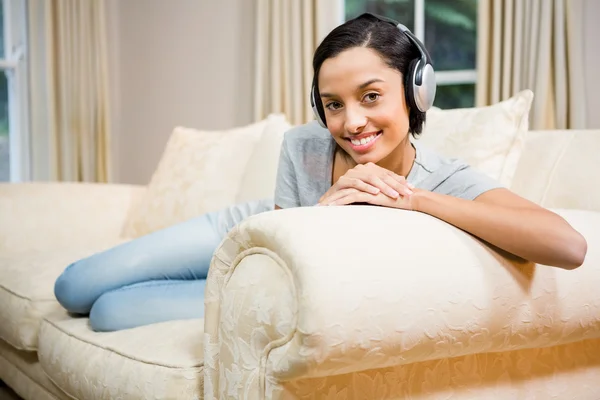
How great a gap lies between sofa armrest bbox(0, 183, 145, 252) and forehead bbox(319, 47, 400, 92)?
1637 millimetres

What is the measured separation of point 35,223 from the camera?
2623mm

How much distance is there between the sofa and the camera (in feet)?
3.29

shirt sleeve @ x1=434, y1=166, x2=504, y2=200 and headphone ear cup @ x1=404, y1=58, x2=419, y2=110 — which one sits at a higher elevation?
headphone ear cup @ x1=404, y1=58, x2=419, y2=110

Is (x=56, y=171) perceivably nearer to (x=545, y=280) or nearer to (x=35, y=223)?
(x=35, y=223)

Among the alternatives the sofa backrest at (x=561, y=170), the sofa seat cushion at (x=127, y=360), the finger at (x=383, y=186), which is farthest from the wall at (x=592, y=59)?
the sofa seat cushion at (x=127, y=360)

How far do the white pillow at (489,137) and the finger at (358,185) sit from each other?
560 mm

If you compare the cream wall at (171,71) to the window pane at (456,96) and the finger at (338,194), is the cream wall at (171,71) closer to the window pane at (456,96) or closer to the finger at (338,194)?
the window pane at (456,96)

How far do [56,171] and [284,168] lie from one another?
3127 mm

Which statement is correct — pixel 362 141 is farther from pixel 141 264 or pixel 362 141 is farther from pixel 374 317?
pixel 141 264

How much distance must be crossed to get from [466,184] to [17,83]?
149 inches

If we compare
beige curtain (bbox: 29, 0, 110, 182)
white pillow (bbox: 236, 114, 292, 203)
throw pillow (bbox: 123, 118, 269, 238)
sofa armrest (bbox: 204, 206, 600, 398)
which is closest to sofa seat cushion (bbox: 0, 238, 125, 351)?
throw pillow (bbox: 123, 118, 269, 238)

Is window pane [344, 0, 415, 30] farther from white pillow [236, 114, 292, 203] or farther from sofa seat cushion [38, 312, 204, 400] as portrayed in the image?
sofa seat cushion [38, 312, 204, 400]

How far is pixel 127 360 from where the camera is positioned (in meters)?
1.37

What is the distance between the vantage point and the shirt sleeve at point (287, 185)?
62.8 inches
